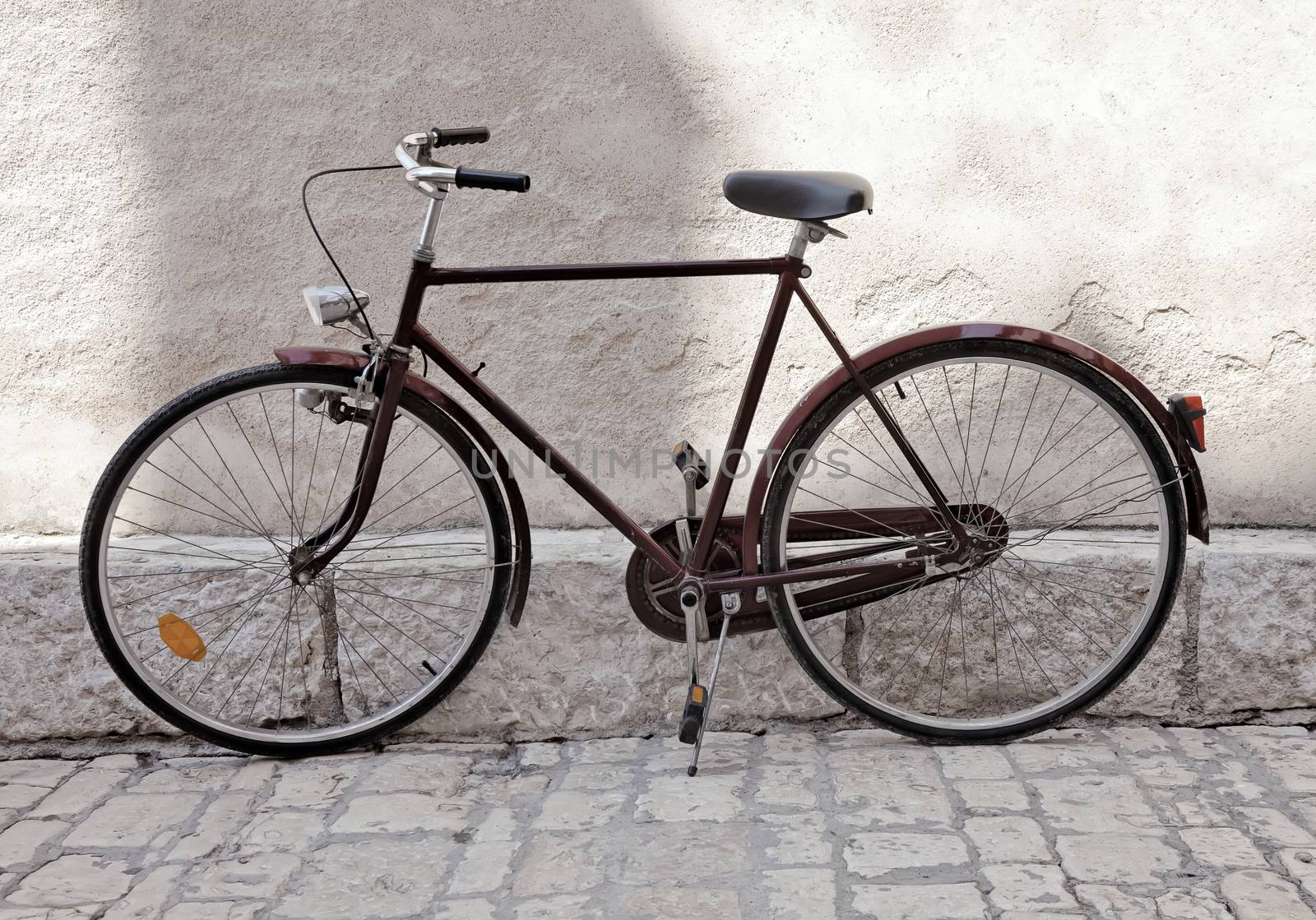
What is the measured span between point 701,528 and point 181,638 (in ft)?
4.27

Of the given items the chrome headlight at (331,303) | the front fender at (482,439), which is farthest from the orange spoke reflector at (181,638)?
the chrome headlight at (331,303)

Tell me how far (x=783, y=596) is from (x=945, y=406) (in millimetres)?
761

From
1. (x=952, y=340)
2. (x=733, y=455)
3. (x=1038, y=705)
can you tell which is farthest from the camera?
(x=1038, y=705)

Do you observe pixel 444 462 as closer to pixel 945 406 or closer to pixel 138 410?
pixel 138 410

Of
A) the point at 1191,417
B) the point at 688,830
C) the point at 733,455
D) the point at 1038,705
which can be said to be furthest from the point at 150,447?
the point at 1191,417

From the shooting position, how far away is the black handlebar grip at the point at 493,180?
92.7 inches

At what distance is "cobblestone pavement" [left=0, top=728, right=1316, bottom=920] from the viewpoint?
7.14 feet

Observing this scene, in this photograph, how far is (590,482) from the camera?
8.98 feet

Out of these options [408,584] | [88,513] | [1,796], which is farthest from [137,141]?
[1,796]

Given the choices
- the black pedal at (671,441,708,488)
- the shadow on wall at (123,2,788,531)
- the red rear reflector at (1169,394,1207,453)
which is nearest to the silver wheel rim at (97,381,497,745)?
the shadow on wall at (123,2,788,531)

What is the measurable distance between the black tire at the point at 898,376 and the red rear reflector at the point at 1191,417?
63 millimetres

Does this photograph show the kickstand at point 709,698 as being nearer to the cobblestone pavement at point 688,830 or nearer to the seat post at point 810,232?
the cobblestone pavement at point 688,830

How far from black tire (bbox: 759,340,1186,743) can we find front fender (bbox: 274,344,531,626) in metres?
0.59

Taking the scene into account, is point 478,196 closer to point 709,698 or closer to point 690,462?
point 690,462
